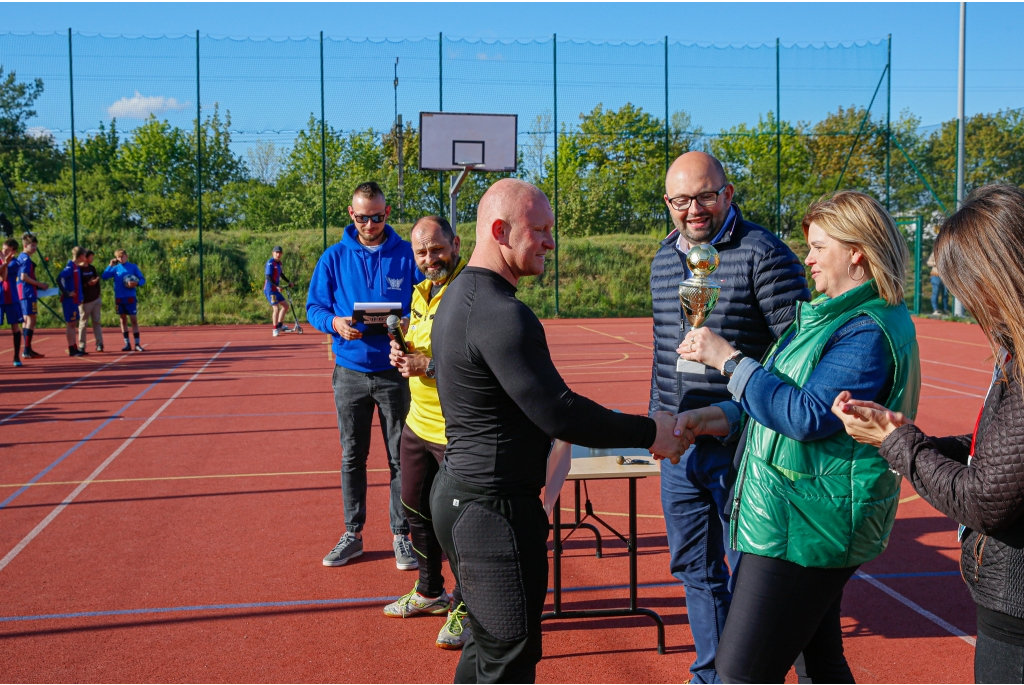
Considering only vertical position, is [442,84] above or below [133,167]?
above

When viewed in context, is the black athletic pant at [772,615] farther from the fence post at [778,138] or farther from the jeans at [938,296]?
the fence post at [778,138]

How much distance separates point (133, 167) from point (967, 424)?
2854cm

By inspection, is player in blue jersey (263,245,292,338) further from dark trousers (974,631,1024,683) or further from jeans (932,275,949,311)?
dark trousers (974,631,1024,683)

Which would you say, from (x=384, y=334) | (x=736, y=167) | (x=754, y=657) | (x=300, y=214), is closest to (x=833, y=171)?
(x=736, y=167)

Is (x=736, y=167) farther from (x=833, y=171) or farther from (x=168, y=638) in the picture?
(x=168, y=638)

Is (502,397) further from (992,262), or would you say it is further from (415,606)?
(415,606)

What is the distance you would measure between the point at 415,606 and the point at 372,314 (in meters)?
1.67

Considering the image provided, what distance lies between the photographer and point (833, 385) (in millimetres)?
2404

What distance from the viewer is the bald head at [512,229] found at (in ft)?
8.66

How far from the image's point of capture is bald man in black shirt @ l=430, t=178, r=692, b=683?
2.55m

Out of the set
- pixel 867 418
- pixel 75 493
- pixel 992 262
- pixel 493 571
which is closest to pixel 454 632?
pixel 493 571

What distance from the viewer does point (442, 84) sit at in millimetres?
26297

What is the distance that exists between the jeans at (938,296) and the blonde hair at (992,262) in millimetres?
23953

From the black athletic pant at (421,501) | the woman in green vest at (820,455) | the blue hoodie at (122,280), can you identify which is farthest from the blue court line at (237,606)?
the blue hoodie at (122,280)
